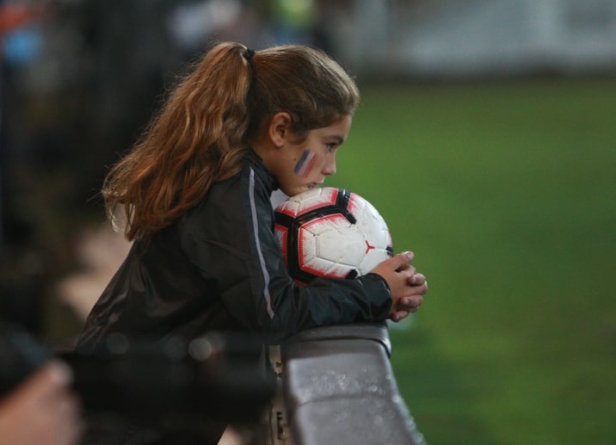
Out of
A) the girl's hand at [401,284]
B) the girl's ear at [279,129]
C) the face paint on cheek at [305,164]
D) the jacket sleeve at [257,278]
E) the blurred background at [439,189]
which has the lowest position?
the blurred background at [439,189]

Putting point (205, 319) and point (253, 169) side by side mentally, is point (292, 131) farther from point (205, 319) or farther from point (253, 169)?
point (205, 319)

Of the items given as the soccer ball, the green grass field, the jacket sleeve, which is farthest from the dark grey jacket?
the green grass field

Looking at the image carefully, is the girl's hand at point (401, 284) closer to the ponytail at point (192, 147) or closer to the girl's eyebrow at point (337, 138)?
the girl's eyebrow at point (337, 138)

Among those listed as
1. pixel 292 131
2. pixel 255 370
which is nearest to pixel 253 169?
pixel 292 131

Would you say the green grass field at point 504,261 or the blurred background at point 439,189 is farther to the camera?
the blurred background at point 439,189

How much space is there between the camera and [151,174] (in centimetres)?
346

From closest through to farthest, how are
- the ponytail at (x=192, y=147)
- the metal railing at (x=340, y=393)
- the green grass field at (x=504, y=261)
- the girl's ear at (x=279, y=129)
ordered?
the metal railing at (x=340, y=393) < the ponytail at (x=192, y=147) < the girl's ear at (x=279, y=129) < the green grass field at (x=504, y=261)

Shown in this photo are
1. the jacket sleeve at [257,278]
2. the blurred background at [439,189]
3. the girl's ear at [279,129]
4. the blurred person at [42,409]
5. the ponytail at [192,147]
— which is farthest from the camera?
the blurred background at [439,189]

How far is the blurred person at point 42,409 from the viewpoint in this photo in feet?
5.75

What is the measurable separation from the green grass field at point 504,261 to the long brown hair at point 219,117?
2.67 metres

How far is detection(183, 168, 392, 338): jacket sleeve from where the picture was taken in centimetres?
312

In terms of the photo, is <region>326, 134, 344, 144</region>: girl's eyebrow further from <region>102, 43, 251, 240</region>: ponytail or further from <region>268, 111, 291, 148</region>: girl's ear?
<region>102, 43, 251, 240</region>: ponytail

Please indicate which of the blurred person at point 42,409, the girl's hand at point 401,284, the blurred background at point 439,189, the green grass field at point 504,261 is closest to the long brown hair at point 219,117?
the girl's hand at point 401,284

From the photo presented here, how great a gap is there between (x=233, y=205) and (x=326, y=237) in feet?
1.34
